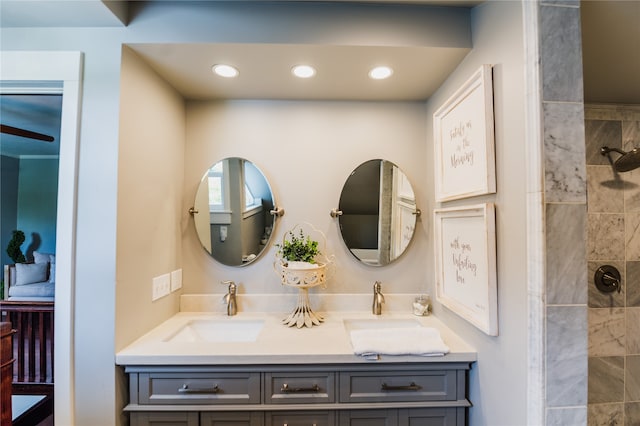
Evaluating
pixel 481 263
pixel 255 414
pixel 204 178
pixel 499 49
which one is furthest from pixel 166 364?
pixel 499 49

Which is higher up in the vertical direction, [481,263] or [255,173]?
[255,173]

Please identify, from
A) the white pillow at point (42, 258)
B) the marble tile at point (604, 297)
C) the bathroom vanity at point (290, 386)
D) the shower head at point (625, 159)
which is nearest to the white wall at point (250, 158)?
the bathroom vanity at point (290, 386)

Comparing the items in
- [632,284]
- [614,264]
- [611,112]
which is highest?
[611,112]

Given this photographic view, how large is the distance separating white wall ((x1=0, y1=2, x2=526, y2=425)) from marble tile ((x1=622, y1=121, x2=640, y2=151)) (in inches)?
44.1

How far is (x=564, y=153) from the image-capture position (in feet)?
2.89

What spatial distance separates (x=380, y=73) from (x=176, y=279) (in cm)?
172

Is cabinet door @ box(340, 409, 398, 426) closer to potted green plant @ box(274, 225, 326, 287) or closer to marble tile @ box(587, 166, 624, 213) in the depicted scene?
potted green plant @ box(274, 225, 326, 287)

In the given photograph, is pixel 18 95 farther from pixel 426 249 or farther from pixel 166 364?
pixel 426 249

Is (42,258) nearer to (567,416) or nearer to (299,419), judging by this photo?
(299,419)

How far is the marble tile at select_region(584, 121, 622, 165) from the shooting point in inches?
63.4

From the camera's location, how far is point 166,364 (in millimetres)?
1209

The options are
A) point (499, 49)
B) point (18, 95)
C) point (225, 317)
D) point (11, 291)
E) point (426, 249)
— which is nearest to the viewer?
point (499, 49)

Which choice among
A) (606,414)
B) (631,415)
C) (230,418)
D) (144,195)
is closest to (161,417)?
(230,418)

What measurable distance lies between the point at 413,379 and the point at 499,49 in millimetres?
1459
